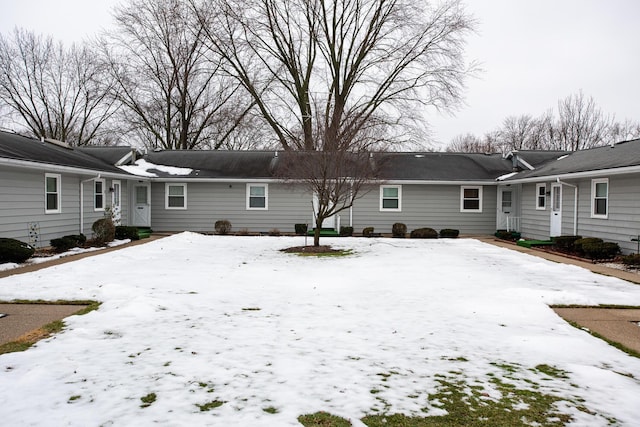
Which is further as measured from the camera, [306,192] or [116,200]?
[306,192]

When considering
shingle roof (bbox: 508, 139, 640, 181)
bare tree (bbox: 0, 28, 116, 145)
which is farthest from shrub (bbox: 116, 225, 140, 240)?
bare tree (bbox: 0, 28, 116, 145)

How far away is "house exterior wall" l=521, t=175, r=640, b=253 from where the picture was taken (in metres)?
12.1

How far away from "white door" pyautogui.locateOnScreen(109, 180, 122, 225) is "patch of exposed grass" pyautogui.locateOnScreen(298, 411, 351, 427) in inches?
651

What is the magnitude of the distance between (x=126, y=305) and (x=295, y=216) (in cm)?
1403

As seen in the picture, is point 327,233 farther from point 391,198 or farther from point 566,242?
point 566,242

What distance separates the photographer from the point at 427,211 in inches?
798

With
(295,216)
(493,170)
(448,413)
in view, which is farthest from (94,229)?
(493,170)

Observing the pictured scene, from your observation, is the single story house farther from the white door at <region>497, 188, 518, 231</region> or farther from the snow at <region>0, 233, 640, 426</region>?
the snow at <region>0, 233, 640, 426</region>

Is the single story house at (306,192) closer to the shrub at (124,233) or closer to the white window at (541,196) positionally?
the white window at (541,196)

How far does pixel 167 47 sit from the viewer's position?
3066cm

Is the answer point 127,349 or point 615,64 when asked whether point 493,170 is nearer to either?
point 615,64

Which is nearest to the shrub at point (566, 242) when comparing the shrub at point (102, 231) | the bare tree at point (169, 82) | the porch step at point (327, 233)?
the porch step at point (327, 233)

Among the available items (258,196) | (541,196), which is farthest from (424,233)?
(258,196)

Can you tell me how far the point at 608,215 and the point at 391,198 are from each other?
8.95 meters
